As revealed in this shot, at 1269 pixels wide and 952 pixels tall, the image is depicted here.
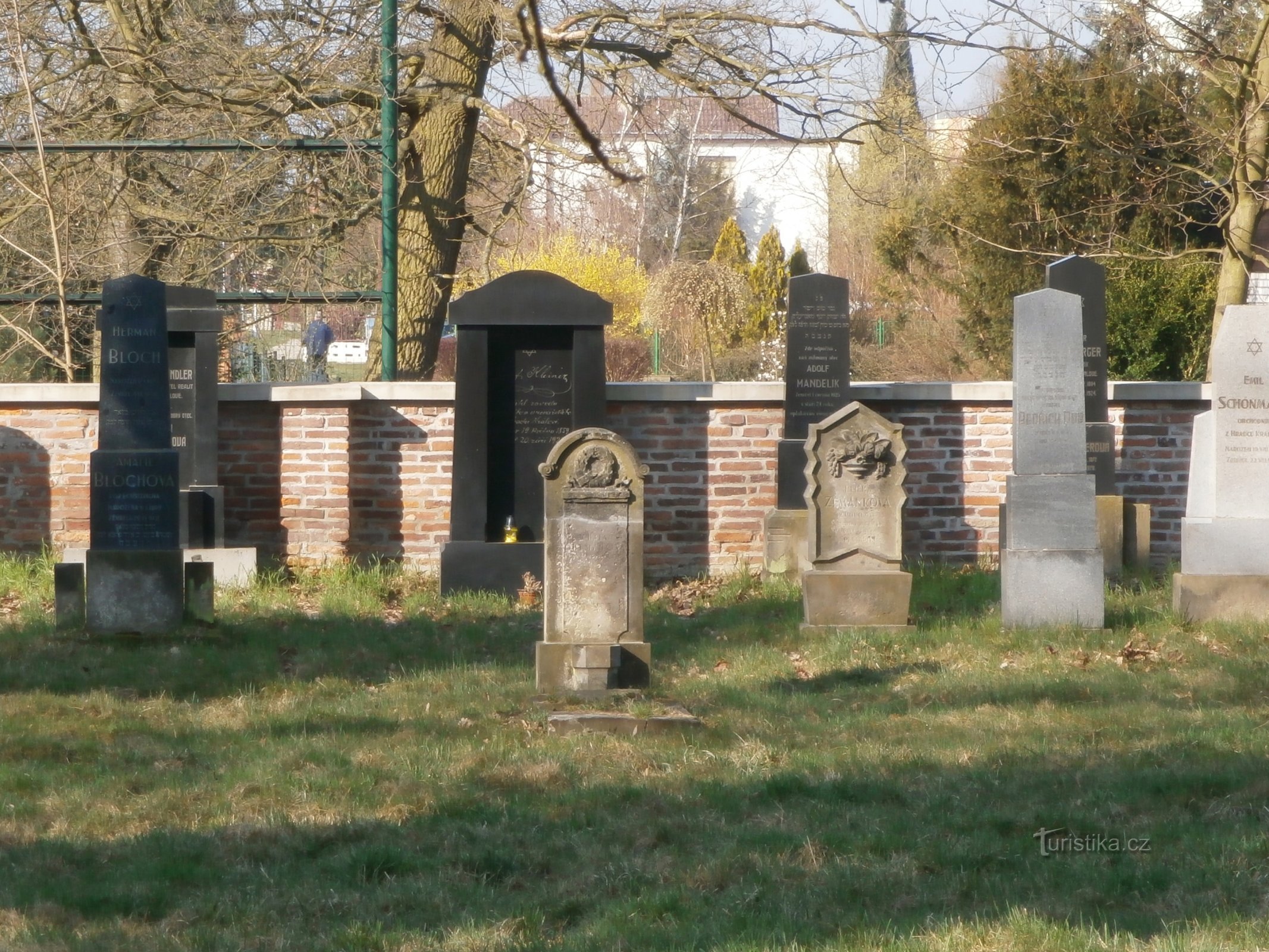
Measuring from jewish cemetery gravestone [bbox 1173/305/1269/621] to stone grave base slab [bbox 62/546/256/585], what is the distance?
7062 millimetres

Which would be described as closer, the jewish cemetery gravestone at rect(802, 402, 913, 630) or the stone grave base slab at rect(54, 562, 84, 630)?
the stone grave base slab at rect(54, 562, 84, 630)

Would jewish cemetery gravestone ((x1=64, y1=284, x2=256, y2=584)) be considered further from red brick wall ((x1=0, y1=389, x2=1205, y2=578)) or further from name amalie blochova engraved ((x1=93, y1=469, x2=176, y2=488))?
name amalie blochova engraved ((x1=93, y1=469, x2=176, y2=488))

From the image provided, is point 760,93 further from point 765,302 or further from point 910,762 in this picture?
point 765,302

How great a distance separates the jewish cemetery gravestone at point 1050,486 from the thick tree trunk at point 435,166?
263 inches

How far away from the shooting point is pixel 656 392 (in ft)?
40.9

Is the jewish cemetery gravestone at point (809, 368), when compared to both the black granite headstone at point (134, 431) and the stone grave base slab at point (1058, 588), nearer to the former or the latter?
the stone grave base slab at point (1058, 588)

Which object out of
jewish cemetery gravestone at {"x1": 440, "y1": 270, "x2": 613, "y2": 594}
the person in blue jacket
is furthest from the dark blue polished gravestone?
the person in blue jacket

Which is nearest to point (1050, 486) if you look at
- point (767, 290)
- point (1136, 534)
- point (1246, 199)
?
point (1136, 534)

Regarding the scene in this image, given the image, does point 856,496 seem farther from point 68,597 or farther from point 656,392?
point 68,597

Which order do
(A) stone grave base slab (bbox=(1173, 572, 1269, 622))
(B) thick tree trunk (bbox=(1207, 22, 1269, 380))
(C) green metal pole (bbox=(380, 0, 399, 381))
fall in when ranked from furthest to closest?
(B) thick tree trunk (bbox=(1207, 22, 1269, 380))
(C) green metal pole (bbox=(380, 0, 399, 381))
(A) stone grave base slab (bbox=(1173, 572, 1269, 622))

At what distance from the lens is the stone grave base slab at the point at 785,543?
1205cm

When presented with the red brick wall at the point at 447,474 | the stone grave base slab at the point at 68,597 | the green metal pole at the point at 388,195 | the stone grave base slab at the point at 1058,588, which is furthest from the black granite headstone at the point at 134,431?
the stone grave base slab at the point at 1058,588

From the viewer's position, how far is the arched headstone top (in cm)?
1153

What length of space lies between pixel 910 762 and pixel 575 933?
2353 mm
